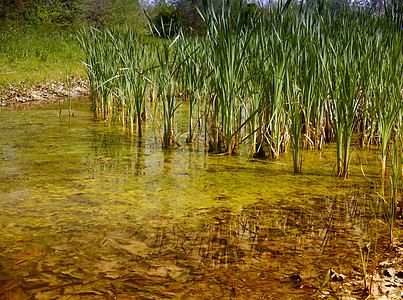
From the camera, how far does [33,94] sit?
5961 mm

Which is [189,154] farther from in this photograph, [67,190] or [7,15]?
[7,15]

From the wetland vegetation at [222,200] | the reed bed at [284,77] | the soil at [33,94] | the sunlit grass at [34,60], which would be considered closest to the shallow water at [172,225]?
the wetland vegetation at [222,200]

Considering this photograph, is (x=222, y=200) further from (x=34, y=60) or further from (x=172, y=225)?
(x=34, y=60)

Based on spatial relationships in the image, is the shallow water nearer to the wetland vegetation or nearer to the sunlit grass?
the wetland vegetation

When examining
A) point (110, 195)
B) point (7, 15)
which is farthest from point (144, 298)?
point (7, 15)

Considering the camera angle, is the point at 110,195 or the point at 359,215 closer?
the point at 359,215

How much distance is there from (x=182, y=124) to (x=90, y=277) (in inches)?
120

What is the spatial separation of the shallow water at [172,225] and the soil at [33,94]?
2.87m

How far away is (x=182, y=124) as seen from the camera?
13.6 feet

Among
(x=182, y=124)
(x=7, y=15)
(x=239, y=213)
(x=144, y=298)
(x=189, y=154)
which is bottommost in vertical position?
(x=144, y=298)

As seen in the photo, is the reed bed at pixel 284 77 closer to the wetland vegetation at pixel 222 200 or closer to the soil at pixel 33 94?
the wetland vegetation at pixel 222 200

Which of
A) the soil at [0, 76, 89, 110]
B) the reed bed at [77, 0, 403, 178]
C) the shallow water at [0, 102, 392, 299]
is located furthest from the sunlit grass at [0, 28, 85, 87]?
the shallow water at [0, 102, 392, 299]

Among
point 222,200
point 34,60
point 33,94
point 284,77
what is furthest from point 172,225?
point 34,60

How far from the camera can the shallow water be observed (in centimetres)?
115
